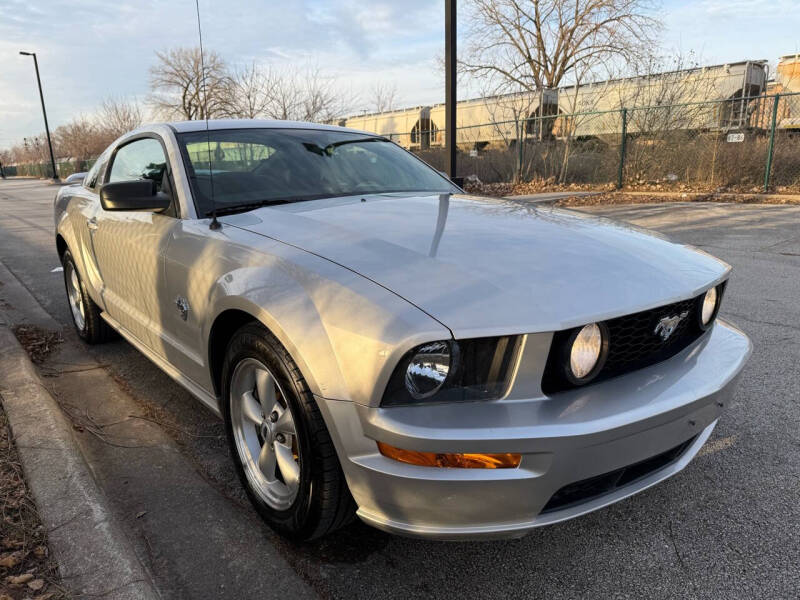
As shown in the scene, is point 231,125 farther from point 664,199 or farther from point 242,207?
point 664,199

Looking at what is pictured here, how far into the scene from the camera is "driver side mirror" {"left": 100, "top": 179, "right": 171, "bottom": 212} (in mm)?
2602

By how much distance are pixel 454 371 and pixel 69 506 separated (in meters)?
1.60

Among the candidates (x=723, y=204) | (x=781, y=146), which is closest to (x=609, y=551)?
(x=723, y=204)

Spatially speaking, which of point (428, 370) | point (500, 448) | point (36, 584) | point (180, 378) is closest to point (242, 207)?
point (180, 378)

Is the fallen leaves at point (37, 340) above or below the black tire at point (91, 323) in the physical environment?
below

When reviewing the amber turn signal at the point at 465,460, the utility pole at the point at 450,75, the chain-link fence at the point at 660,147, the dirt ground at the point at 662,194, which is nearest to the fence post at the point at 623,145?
the chain-link fence at the point at 660,147

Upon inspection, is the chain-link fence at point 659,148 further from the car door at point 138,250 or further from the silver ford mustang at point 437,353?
the car door at point 138,250

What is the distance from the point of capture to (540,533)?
207 centimetres

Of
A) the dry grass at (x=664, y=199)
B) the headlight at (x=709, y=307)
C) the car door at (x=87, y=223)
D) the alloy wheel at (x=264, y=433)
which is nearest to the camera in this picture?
the alloy wheel at (x=264, y=433)

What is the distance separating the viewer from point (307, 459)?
1.76 meters

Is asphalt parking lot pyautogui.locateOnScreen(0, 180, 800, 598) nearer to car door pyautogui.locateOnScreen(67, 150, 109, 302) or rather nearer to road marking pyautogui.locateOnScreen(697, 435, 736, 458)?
road marking pyautogui.locateOnScreen(697, 435, 736, 458)

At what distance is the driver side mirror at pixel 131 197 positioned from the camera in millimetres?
2602

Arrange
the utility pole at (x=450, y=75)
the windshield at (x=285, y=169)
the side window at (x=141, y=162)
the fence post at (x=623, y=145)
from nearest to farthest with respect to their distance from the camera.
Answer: the windshield at (x=285, y=169)
the side window at (x=141, y=162)
the utility pole at (x=450, y=75)
the fence post at (x=623, y=145)

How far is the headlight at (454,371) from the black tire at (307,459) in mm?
292
